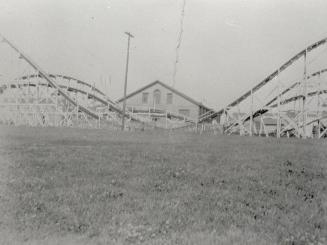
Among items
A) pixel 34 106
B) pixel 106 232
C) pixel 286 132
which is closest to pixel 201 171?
pixel 106 232

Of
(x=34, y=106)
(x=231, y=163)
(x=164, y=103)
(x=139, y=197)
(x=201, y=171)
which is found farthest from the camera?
(x=164, y=103)

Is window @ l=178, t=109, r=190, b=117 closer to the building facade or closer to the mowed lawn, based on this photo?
the building facade

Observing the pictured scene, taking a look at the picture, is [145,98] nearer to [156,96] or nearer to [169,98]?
[156,96]

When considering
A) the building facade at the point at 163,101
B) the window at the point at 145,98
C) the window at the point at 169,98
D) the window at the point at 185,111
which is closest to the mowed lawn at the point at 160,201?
the building facade at the point at 163,101

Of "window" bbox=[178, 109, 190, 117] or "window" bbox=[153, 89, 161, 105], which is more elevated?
"window" bbox=[153, 89, 161, 105]

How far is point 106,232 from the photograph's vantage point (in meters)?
5.49

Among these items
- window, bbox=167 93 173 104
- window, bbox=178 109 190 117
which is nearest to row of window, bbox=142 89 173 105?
window, bbox=167 93 173 104

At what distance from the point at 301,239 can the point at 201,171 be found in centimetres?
448

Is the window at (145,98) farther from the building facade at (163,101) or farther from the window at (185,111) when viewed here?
the window at (185,111)

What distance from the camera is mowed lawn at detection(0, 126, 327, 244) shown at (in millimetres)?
5504

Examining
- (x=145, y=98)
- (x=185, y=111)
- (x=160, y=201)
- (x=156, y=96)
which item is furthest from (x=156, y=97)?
(x=160, y=201)

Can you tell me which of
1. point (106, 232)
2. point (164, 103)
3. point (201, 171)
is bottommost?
point (106, 232)

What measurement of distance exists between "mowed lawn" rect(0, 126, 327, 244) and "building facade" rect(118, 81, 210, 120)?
151 feet

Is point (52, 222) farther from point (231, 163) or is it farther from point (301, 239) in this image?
point (231, 163)
